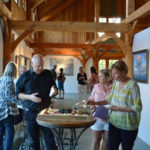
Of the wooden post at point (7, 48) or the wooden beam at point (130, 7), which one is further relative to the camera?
the wooden beam at point (130, 7)

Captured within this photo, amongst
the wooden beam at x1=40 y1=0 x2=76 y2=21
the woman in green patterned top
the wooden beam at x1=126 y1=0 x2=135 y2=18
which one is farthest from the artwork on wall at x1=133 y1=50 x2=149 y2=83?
the wooden beam at x1=40 y1=0 x2=76 y2=21

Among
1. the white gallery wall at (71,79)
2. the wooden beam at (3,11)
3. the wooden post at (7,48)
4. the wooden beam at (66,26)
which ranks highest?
the wooden beam at (3,11)

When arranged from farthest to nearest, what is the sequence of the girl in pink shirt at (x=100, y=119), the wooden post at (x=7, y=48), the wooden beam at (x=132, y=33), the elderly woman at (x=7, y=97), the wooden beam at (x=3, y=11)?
the wooden post at (x=7, y=48), the wooden beam at (x=132, y=33), the wooden beam at (x=3, y=11), the elderly woman at (x=7, y=97), the girl in pink shirt at (x=100, y=119)

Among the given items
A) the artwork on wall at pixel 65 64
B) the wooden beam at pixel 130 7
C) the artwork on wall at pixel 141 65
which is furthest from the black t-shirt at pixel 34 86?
the artwork on wall at pixel 65 64

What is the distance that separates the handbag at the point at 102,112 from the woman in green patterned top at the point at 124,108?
16.6 inches

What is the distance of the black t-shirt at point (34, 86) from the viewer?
2.70 metres

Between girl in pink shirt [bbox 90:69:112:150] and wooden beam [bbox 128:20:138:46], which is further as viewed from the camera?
wooden beam [bbox 128:20:138:46]

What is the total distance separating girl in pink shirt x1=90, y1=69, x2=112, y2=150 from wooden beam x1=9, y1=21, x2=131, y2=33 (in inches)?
125

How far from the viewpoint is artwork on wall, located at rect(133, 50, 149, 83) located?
4279 mm

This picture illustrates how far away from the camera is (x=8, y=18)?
5.50 meters

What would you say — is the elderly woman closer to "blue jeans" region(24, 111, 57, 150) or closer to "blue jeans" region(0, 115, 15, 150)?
"blue jeans" region(0, 115, 15, 150)

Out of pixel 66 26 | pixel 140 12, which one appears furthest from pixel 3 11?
pixel 140 12

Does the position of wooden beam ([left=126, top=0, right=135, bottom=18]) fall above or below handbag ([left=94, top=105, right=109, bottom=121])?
above

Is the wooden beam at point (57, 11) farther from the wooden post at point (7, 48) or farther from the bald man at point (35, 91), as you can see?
the bald man at point (35, 91)
